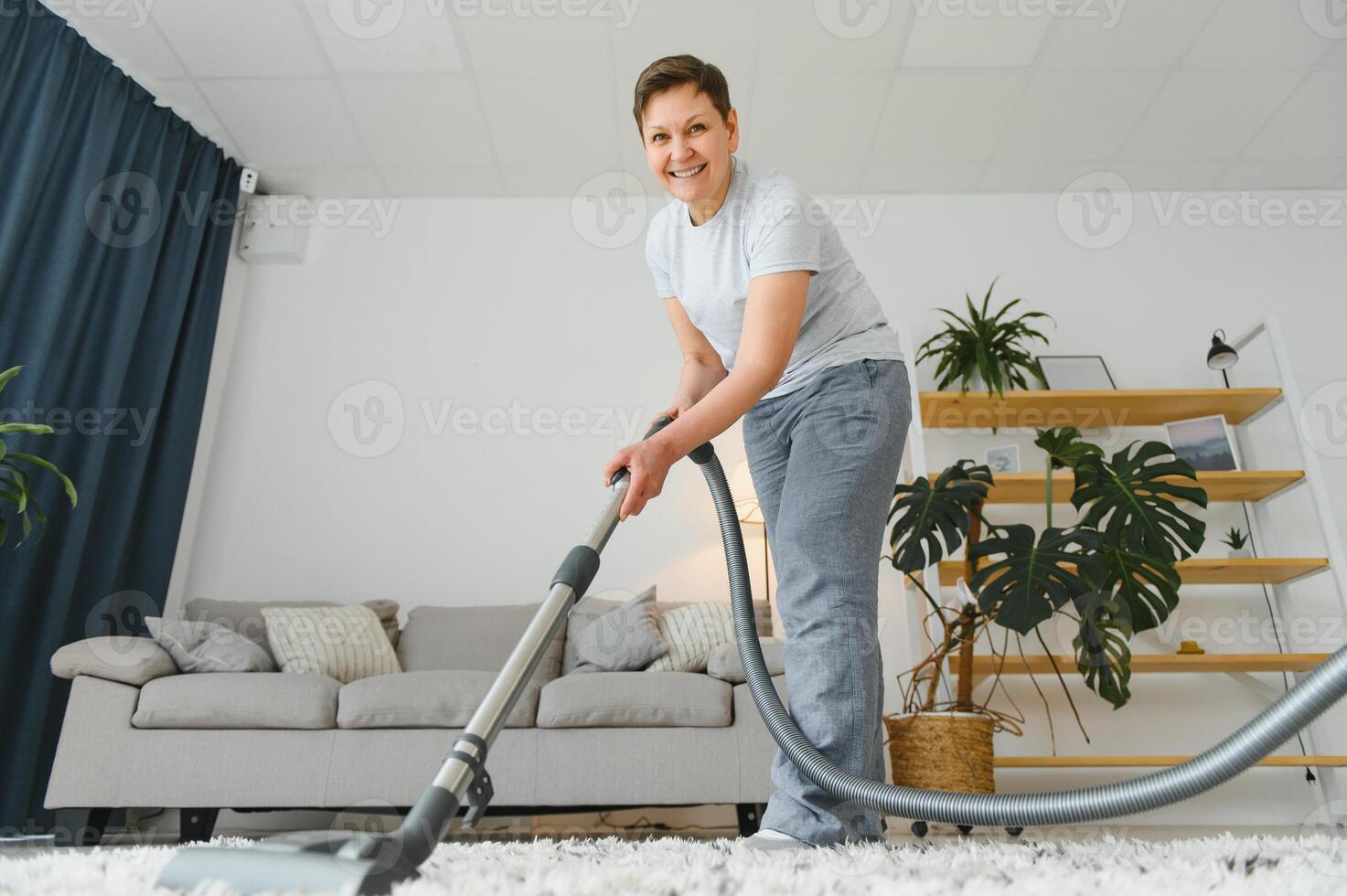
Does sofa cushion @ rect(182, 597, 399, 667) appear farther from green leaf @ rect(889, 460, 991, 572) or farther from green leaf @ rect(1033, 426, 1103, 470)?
green leaf @ rect(1033, 426, 1103, 470)

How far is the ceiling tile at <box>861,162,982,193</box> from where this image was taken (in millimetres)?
4191

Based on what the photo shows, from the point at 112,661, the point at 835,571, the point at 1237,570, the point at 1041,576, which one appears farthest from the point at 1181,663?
the point at 112,661

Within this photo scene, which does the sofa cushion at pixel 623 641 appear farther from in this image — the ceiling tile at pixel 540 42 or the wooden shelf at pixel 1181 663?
the ceiling tile at pixel 540 42

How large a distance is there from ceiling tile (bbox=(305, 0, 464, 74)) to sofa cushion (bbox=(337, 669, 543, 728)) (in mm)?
2353

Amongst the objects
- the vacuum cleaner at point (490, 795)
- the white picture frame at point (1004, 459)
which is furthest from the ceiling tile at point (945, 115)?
the vacuum cleaner at point (490, 795)

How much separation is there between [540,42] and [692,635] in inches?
→ 89.9

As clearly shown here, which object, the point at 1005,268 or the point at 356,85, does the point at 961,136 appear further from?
the point at 356,85

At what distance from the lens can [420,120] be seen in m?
3.83

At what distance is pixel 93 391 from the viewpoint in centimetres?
331

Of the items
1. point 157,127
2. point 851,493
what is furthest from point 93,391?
point 851,493

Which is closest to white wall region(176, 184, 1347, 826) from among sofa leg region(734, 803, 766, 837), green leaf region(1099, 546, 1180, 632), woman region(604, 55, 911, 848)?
green leaf region(1099, 546, 1180, 632)

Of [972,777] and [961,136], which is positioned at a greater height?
[961,136]

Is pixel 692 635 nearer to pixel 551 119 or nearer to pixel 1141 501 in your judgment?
pixel 1141 501

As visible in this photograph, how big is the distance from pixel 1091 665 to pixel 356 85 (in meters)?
3.48
